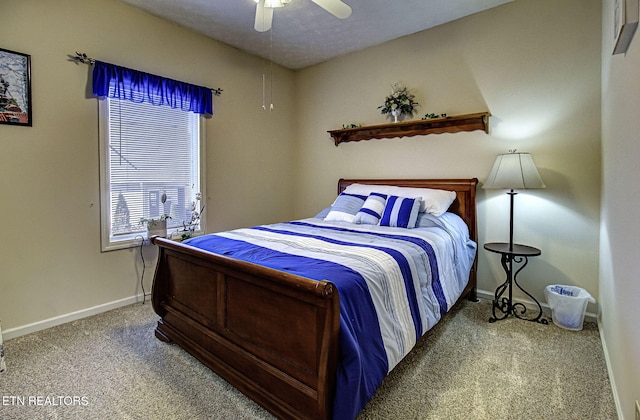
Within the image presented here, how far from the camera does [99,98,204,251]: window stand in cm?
296

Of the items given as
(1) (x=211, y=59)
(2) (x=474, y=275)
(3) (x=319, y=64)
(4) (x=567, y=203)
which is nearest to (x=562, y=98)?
(4) (x=567, y=203)

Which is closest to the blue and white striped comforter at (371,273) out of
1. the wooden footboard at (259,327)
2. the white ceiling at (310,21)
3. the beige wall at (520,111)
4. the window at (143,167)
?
the wooden footboard at (259,327)

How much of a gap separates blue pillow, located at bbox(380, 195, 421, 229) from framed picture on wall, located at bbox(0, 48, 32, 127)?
3014mm

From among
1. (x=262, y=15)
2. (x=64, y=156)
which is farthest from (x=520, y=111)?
(x=64, y=156)

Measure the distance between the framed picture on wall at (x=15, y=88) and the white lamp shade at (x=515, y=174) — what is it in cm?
375

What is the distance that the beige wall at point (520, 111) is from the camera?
106 inches

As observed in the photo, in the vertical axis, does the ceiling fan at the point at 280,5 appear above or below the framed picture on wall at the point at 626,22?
above

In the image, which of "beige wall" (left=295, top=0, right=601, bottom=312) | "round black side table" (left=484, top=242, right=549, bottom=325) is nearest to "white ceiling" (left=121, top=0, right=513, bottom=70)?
"beige wall" (left=295, top=0, right=601, bottom=312)

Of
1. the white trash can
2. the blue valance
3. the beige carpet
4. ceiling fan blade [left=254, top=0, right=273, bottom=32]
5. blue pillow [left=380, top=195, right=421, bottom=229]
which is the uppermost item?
ceiling fan blade [left=254, top=0, right=273, bottom=32]

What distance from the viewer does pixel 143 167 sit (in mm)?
3213

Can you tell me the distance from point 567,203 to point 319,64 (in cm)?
335

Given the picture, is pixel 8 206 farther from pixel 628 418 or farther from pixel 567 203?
pixel 567 203

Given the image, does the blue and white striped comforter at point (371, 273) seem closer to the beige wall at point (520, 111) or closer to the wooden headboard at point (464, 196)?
the wooden headboard at point (464, 196)

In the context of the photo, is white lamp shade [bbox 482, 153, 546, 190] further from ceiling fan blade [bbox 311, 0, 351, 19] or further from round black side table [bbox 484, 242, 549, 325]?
ceiling fan blade [bbox 311, 0, 351, 19]
